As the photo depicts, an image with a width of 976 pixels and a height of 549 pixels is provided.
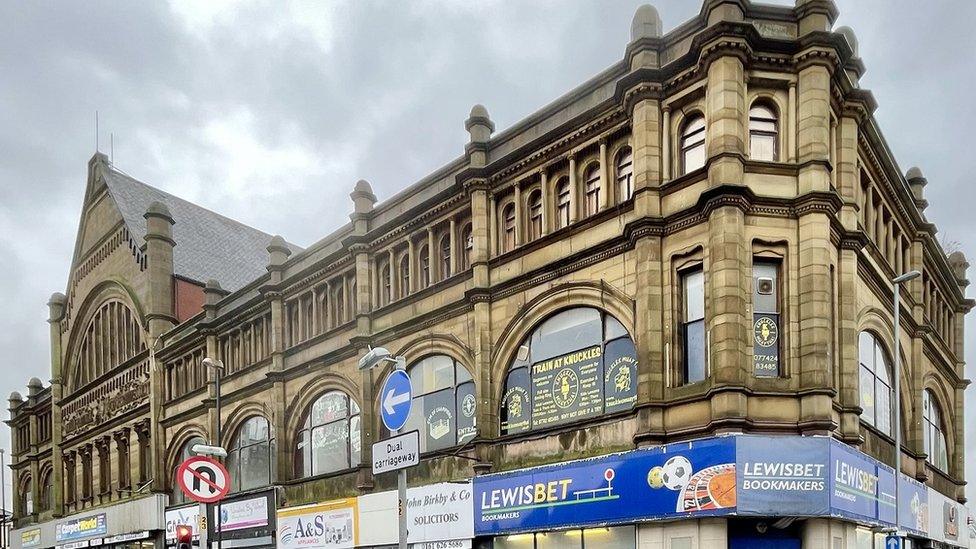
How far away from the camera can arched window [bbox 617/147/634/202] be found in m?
23.8

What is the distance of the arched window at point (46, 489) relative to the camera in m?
59.9

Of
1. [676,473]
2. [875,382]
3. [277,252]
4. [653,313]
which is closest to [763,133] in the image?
[653,313]

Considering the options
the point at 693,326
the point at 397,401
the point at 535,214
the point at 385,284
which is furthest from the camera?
the point at 385,284

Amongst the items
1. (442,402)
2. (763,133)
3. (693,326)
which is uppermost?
(763,133)

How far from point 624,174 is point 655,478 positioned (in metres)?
7.67

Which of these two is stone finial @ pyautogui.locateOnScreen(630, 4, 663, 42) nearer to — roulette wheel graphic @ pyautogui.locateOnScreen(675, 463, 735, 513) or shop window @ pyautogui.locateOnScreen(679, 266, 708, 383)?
shop window @ pyautogui.locateOnScreen(679, 266, 708, 383)

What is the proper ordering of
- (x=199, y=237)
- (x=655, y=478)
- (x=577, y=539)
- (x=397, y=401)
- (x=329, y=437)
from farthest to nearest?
(x=199, y=237) < (x=329, y=437) < (x=577, y=539) < (x=655, y=478) < (x=397, y=401)

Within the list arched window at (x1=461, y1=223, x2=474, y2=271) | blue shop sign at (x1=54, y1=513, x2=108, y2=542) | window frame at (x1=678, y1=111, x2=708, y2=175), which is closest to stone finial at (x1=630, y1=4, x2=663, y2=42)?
window frame at (x1=678, y1=111, x2=708, y2=175)

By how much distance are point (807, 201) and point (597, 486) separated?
8126mm

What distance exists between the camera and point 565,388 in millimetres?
24719

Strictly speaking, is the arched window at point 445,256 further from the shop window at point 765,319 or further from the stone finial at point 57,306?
the stone finial at point 57,306

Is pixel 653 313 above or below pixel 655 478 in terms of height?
above

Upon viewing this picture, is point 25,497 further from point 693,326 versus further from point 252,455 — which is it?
point 693,326

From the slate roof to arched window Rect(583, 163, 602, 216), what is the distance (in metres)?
30.8
